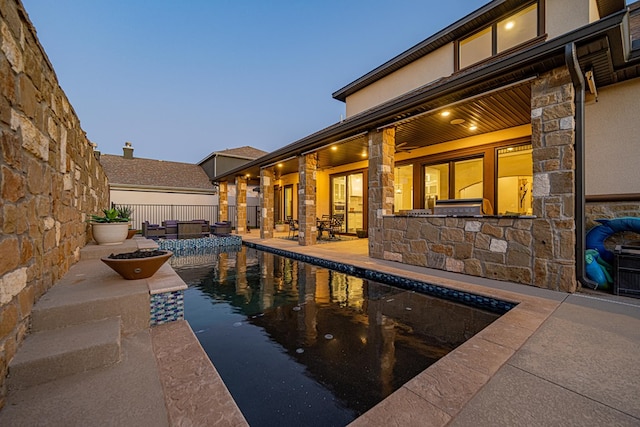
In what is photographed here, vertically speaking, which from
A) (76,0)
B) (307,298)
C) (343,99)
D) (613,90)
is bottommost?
(307,298)

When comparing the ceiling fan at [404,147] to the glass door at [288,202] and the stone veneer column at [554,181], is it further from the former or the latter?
the glass door at [288,202]

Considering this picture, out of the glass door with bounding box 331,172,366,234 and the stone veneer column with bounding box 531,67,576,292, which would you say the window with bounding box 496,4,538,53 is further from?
the glass door with bounding box 331,172,366,234

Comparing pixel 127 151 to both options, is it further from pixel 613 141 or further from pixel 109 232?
pixel 613 141

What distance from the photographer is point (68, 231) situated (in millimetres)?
3195

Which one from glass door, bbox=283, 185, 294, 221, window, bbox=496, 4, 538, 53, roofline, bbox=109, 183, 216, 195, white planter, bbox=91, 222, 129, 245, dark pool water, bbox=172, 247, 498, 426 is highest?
window, bbox=496, 4, 538, 53

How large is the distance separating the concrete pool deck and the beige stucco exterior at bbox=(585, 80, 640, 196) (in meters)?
3.23

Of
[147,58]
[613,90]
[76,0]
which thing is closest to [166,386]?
[613,90]

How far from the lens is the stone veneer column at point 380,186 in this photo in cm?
586

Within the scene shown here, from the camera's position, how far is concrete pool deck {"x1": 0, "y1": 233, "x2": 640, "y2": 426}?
1.37 meters

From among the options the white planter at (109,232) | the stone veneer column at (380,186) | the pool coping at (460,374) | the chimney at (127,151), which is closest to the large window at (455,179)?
the stone veneer column at (380,186)

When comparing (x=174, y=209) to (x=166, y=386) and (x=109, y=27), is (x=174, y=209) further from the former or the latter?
(x=109, y=27)

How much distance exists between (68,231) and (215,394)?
2990 mm

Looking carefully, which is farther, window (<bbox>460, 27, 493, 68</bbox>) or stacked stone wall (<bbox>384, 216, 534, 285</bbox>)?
window (<bbox>460, 27, 493, 68</bbox>)

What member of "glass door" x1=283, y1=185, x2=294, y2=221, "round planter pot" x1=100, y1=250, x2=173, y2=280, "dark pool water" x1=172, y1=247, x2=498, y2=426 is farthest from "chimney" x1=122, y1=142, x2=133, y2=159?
"round planter pot" x1=100, y1=250, x2=173, y2=280
